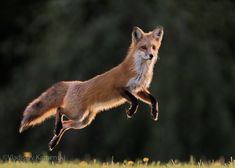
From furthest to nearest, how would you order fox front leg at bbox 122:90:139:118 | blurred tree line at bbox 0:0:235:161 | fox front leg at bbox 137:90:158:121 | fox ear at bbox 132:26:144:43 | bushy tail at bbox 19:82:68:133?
blurred tree line at bbox 0:0:235:161 → bushy tail at bbox 19:82:68:133 → fox ear at bbox 132:26:144:43 → fox front leg at bbox 137:90:158:121 → fox front leg at bbox 122:90:139:118

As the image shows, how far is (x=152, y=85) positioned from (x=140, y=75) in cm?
736

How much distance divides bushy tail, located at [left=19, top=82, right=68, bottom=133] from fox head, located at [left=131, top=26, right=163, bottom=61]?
0.93m

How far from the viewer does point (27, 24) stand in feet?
69.3

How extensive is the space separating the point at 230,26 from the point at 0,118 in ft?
17.6

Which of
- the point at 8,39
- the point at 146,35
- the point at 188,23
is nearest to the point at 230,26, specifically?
the point at 188,23

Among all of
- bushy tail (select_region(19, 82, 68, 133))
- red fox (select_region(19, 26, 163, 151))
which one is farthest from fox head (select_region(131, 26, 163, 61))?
bushy tail (select_region(19, 82, 68, 133))

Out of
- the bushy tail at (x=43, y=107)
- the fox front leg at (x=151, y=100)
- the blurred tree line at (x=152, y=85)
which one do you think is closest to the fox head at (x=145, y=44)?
the fox front leg at (x=151, y=100)

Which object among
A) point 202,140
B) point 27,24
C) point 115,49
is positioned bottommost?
point 202,140

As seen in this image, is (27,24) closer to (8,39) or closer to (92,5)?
(8,39)

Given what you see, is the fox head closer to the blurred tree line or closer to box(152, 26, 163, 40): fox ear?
box(152, 26, 163, 40): fox ear

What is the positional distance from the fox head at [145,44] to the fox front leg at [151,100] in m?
0.36

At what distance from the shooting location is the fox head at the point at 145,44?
9812 millimetres

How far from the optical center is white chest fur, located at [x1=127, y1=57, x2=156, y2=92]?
9.76 metres

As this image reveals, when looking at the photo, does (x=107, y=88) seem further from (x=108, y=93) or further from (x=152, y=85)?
(x=152, y=85)
